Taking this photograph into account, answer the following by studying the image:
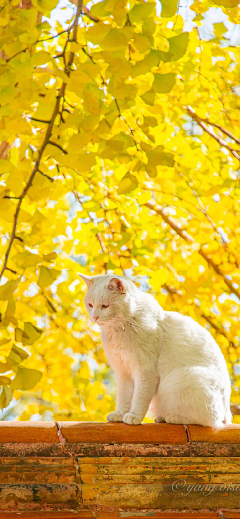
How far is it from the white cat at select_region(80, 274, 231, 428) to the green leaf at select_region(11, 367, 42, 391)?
326 mm

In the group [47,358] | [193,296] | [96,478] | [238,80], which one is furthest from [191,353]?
[238,80]

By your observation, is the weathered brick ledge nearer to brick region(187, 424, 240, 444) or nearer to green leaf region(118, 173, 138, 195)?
brick region(187, 424, 240, 444)

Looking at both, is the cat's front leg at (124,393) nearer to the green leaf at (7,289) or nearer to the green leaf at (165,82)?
the green leaf at (7,289)

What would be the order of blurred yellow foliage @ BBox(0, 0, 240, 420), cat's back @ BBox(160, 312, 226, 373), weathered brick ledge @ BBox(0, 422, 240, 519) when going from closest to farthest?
1. weathered brick ledge @ BBox(0, 422, 240, 519)
2. cat's back @ BBox(160, 312, 226, 373)
3. blurred yellow foliage @ BBox(0, 0, 240, 420)

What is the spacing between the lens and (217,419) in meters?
1.32

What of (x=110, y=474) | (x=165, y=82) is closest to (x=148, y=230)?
(x=165, y=82)

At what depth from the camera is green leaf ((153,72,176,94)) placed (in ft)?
3.93

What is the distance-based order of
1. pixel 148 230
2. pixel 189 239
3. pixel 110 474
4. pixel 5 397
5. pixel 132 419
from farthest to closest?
pixel 189 239 → pixel 148 230 → pixel 132 419 → pixel 5 397 → pixel 110 474

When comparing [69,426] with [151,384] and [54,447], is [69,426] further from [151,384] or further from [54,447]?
[151,384]

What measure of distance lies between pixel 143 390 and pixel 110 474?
344 mm

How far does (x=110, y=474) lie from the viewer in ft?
3.74

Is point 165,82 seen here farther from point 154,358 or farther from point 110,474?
point 110,474

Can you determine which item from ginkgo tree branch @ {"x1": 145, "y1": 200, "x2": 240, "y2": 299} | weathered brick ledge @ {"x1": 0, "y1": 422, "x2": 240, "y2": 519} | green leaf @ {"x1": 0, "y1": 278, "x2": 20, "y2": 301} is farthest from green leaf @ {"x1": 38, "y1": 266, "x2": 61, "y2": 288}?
ginkgo tree branch @ {"x1": 145, "y1": 200, "x2": 240, "y2": 299}

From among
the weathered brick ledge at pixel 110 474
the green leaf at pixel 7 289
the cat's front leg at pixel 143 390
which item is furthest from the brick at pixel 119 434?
the green leaf at pixel 7 289
